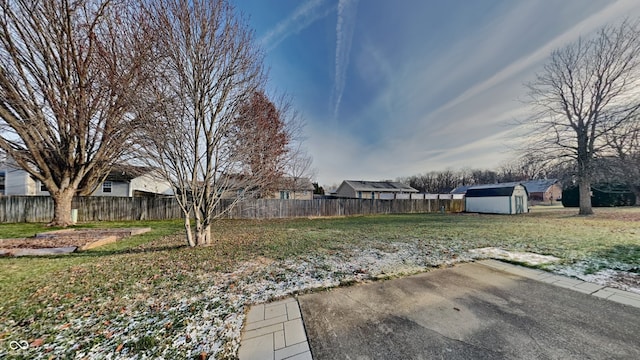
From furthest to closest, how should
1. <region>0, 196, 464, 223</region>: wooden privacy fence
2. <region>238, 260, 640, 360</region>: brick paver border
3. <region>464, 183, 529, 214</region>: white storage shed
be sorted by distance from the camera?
1. <region>464, 183, 529, 214</region>: white storage shed
2. <region>0, 196, 464, 223</region>: wooden privacy fence
3. <region>238, 260, 640, 360</region>: brick paver border

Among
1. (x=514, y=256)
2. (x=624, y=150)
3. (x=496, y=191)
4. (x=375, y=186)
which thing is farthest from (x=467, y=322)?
(x=375, y=186)

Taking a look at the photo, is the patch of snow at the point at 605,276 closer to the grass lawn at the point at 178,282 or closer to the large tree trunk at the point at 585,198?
the grass lawn at the point at 178,282

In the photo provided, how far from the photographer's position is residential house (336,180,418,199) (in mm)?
30453

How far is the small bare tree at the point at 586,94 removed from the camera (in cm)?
1284

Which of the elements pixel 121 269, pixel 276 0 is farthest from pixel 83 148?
pixel 276 0

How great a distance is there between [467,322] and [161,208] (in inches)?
637

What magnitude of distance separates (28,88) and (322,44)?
1089 centimetres

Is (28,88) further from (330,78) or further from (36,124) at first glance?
(330,78)

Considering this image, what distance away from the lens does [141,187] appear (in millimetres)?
19719

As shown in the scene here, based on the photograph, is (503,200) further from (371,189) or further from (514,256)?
(514,256)

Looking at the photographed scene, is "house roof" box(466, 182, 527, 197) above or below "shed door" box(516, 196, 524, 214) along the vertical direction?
above

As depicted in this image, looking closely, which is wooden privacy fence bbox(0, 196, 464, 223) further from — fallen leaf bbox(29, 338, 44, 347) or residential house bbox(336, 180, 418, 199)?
residential house bbox(336, 180, 418, 199)

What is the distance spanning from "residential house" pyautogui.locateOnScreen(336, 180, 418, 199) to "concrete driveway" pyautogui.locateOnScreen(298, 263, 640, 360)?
2708cm

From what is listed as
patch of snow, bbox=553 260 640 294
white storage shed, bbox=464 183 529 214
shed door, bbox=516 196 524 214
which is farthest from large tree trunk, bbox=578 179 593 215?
patch of snow, bbox=553 260 640 294
